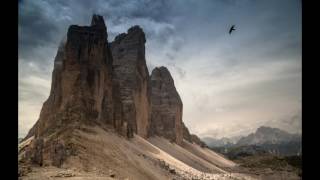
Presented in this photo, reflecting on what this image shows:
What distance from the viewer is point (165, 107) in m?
93.9

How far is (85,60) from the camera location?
42.3m

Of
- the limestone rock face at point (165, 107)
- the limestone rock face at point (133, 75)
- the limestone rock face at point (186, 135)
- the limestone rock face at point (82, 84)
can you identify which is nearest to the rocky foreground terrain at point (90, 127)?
the limestone rock face at point (82, 84)

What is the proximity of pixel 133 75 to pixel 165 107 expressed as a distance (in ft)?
83.4

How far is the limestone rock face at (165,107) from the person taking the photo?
87.1m

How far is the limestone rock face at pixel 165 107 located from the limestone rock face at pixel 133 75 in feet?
37.8

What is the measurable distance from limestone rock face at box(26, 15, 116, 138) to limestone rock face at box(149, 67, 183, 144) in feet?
126

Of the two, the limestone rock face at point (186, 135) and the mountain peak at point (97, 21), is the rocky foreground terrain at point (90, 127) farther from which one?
the limestone rock face at point (186, 135)

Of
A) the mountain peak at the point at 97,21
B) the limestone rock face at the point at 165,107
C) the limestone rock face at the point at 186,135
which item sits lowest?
the limestone rock face at the point at 186,135

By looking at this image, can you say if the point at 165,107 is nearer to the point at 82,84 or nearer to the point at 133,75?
the point at 133,75

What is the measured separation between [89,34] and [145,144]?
1988 centimetres

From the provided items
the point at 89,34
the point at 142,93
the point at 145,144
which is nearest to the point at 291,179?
the point at 145,144

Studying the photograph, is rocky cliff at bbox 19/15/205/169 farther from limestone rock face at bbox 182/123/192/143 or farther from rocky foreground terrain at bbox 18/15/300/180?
limestone rock face at bbox 182/123/192/143
